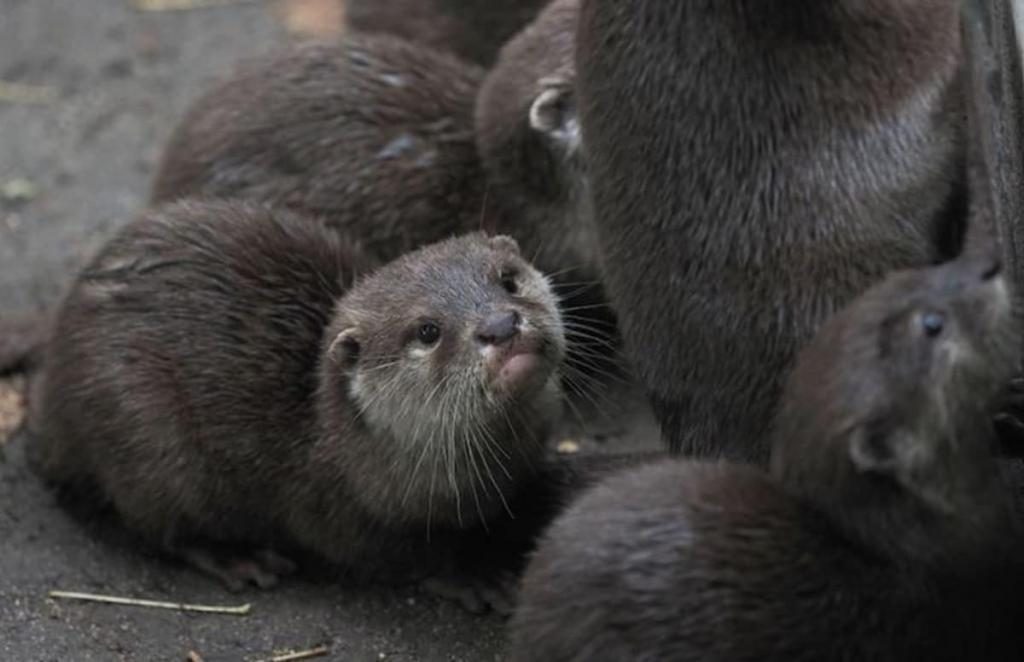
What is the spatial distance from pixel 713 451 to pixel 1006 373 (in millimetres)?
845

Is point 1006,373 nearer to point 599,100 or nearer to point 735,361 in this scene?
point 735,361

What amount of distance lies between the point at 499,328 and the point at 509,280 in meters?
0.26

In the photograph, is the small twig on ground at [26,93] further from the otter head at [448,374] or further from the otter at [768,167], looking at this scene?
the otter at [768,167]

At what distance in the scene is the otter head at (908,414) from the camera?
3.90m

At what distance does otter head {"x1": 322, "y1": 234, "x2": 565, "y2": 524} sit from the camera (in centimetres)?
491

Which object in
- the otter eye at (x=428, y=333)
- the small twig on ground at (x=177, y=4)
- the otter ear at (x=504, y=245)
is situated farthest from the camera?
the small twig on ground at (x=177, y=4)

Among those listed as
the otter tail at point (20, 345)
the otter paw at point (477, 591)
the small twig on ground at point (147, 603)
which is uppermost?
the otter tail at point (20, 345)

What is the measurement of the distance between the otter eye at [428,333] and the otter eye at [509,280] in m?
0.22

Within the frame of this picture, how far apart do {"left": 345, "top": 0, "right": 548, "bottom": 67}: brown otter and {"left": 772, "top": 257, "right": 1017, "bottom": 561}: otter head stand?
2.88m

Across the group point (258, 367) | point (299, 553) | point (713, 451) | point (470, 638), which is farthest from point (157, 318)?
point (713, 451)

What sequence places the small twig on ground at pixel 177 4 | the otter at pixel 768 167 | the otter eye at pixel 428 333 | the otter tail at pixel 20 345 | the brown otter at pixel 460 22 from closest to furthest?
the otter at pixel 768 167, the otter eye at pixel 428 333, the otter tail at pixel 20 345, the brown otter at pixel 460 22, the small twig on ground at pixel 177 4

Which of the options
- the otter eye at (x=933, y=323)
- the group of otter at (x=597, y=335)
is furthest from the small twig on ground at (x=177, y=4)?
the otter eye at (x=933, y=323)

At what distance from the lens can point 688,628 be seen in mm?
3867

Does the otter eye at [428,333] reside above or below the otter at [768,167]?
below
